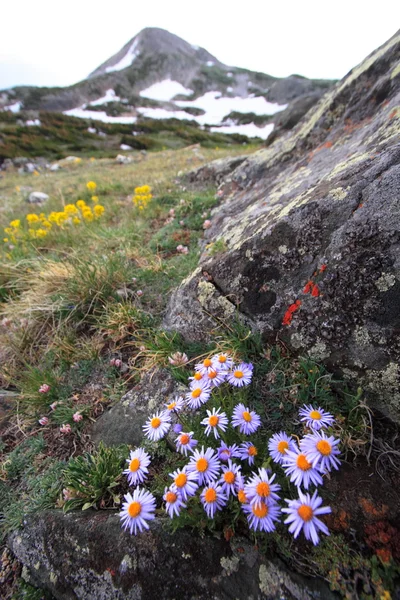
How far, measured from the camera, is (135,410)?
257cm

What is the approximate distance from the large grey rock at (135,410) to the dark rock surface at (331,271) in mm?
532

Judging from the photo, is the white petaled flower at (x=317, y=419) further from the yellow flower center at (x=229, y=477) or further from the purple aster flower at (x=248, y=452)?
the yellow flower center at (x=229, y=477)

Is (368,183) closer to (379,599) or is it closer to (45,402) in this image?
(379,599)

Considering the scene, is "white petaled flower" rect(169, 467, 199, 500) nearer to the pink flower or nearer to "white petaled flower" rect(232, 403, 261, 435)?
"white petaled flower" rect(232, 403, 261, 435)

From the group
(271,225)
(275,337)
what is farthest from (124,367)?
(271,225)

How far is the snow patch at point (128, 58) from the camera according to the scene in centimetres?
10434

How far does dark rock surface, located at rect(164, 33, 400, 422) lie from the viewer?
6.16 ft

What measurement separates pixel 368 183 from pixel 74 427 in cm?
317

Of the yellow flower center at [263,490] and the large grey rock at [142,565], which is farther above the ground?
the yellow flower center at [263,490]

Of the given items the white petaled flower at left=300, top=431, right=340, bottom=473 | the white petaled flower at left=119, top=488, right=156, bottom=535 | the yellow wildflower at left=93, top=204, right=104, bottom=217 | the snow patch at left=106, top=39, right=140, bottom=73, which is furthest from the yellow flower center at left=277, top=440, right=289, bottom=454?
the snow patch at left=106, top=39, right=140, bottom=73

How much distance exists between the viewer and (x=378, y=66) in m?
4.20

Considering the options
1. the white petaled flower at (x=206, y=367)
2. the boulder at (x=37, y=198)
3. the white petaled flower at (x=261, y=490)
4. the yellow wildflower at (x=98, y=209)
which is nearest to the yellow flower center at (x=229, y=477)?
the white petaled flower at (x=261, y=490)

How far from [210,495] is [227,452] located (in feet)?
0.82

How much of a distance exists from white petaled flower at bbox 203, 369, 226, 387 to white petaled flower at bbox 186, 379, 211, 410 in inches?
1.3
